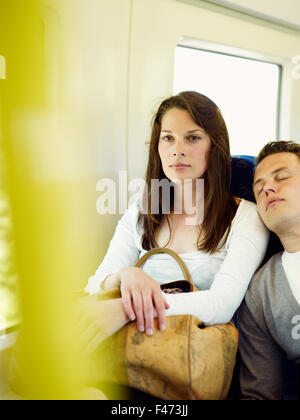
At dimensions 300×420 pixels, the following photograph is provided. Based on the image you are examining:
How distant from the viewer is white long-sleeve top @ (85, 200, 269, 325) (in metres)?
0.59

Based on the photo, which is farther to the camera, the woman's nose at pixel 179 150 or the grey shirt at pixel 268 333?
the woman's nose at pixel 179 150

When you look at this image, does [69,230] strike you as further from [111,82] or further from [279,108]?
[279,108]

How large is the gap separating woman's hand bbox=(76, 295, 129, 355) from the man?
0.28 m

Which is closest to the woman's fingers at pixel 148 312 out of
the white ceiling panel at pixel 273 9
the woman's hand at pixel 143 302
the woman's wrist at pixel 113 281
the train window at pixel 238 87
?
the woman's hand at pixel 143 302

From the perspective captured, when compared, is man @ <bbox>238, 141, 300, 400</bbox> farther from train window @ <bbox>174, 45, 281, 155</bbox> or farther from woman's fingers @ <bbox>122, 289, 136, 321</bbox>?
train window @ <bbox>174, 45, 281, 155</bbox>

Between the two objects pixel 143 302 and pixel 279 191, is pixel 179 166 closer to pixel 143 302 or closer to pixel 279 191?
pixel 279 191

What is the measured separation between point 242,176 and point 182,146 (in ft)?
0.73

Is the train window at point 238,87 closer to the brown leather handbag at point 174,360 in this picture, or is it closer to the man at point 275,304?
the man at point 275,304

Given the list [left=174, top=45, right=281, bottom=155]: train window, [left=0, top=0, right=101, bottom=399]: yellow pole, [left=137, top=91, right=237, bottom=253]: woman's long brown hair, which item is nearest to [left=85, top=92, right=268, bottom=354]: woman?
[left=137, top=91, right=237, bottom=253]: woman's long brown hair

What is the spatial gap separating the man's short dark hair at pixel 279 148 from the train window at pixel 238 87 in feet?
0.65

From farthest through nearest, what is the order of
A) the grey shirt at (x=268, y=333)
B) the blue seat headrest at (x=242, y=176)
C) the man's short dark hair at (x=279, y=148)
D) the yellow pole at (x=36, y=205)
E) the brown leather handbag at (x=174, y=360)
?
1. the blue seat headrest at (x=242, y=176)
2. the man's short dark hair at (x=279, y=148)
3. the grey shirt at (x=268, y=333)
4. the brown leather handbag at (x=174, y=360)
5. the yellow pole at (x=36, y=205)

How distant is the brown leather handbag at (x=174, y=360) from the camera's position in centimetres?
50

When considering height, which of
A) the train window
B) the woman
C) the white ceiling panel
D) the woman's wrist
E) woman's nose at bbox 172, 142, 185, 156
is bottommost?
the woman's wrist
